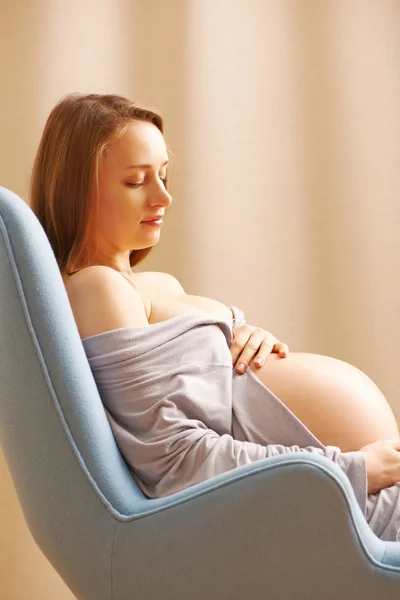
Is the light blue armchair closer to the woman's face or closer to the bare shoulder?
the woman's face

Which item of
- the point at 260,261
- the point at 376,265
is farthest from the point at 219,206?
the point at 376,265

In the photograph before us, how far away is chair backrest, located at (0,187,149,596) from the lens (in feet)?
3.75

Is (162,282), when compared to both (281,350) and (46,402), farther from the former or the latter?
(46,402)

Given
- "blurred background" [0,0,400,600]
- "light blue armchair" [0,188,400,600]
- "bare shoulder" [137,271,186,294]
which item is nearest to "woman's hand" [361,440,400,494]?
"light blue armchair" [0,188,400,600]

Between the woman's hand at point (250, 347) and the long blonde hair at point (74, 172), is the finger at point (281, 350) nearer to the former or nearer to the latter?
the woman's hand at point (250, 347)

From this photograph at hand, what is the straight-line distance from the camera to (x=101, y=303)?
1.33 m

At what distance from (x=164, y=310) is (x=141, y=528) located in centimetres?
46

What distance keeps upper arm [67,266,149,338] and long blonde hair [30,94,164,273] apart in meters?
0.13

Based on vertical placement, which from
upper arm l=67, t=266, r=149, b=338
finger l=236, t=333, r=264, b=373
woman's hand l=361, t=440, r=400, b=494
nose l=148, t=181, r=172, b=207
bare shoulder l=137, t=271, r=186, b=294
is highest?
nose l=148, t=181, r=172, b=207

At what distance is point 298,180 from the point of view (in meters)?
2.31

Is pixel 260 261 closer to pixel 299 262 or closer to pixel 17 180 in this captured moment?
pixel 299 262

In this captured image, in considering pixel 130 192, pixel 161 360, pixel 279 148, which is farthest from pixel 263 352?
pixel 279 148

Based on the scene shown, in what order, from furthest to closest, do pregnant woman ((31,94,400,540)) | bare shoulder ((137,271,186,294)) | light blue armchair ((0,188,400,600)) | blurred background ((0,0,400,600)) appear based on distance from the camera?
blurred background ((0,0,400,600)) → bare shoulder ((137,271,186,294)) → pregnant woman ((31,94,400,540)) → light blue armchair ((0,188,400,600))

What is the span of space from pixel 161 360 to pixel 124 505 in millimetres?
259
